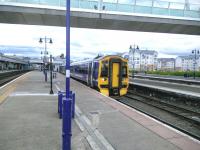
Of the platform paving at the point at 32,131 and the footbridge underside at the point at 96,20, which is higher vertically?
the footbridge underside at the point at 96,20

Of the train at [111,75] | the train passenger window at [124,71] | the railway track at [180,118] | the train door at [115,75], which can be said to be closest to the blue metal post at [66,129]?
the railway track at [180,118]

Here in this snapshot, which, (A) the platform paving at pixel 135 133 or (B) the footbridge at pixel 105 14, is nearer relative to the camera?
(A) the platform paving at pixel 135 133

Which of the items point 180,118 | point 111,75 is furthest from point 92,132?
point 111,75

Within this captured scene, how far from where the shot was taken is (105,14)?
2402 cm

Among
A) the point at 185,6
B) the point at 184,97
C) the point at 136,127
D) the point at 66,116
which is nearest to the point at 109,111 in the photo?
the point at 136,127

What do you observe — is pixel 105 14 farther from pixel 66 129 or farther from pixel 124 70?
A: pixel 66 129

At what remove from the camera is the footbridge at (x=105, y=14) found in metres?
22.9

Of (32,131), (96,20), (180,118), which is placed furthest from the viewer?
(96,20)

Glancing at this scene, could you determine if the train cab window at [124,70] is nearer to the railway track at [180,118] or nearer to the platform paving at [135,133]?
the railway track at [180,118]

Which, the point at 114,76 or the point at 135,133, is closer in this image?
the point at 135,133

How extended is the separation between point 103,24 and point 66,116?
A: 21.3 m

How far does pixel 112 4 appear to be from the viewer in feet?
80.7

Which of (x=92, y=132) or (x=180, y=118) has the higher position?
(x=92, y=132)

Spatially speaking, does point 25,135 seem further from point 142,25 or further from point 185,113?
point 142,25
